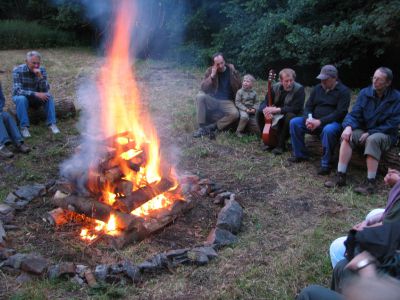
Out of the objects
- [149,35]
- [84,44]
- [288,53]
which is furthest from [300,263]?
[84,44]

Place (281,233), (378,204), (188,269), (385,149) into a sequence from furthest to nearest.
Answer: (385,149)
(378,204)
(281,233)
(188,269)

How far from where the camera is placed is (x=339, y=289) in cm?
280

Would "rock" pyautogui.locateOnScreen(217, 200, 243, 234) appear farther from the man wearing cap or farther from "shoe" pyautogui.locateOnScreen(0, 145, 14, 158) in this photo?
"shoe" pyautogui.locateOnScreen(0, 145, 14, 158)

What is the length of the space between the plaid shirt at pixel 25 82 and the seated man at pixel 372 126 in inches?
197

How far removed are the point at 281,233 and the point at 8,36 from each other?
49.9ft

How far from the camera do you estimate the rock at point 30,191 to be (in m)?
5.19

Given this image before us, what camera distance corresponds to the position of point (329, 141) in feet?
19.8

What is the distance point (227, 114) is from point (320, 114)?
5.91 feet

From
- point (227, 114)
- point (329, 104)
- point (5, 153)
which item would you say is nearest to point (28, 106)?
point (5, 153)

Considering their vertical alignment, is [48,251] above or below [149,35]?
below

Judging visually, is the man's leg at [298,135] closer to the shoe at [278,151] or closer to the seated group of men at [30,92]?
the shoe at [278,151]

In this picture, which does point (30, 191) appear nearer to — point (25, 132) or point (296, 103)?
point (25, 132)

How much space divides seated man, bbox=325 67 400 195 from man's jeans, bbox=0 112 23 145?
457 centimetres

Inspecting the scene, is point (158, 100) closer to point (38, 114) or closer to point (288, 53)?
point (38, 114)
